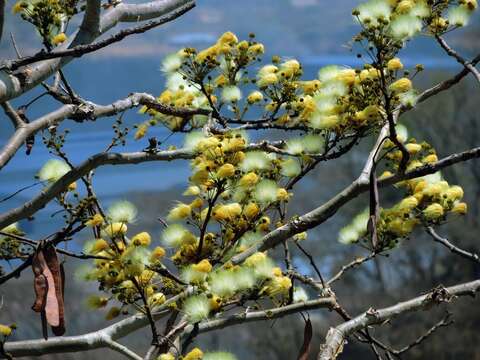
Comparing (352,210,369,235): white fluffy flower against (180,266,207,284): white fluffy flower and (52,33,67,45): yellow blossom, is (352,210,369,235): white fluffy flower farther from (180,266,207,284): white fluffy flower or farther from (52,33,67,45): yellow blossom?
(52,33,67,45): yellow blossom

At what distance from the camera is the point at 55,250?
1458 mm

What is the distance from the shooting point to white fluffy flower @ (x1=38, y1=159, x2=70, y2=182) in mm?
1783

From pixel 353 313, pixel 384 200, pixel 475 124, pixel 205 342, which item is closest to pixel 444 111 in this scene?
pixel 475 124

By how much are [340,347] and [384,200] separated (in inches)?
542

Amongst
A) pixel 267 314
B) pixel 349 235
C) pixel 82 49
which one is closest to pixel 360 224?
pixel 349 235

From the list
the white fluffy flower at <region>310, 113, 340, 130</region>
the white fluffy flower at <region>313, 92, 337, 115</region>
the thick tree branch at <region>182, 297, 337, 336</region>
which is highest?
the white fluffy flower at <region>313, 92, 337, 115</region>

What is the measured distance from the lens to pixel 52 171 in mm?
1804

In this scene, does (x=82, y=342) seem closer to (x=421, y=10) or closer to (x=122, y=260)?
(x=122, y=260)

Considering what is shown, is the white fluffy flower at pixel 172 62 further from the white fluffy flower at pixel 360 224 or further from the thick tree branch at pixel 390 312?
the thick tree branch at pixel 390 312

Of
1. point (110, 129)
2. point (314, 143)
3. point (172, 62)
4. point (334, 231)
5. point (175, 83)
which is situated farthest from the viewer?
point (110, 129)

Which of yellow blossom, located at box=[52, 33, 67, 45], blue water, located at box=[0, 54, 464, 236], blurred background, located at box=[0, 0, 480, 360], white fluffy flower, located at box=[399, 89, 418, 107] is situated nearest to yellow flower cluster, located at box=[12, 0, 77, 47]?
yellow blossom, located at box=[52, 33, 67, 45]

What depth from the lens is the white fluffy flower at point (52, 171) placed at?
1783 millimetres

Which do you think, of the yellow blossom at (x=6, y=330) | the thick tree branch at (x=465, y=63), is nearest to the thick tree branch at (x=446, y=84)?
the thick tree branch at (x=465, y=63)

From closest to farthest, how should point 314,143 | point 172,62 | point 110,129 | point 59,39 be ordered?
1. point 314,143
2. point 59,39
3. point 172,62
4. point 110,129
